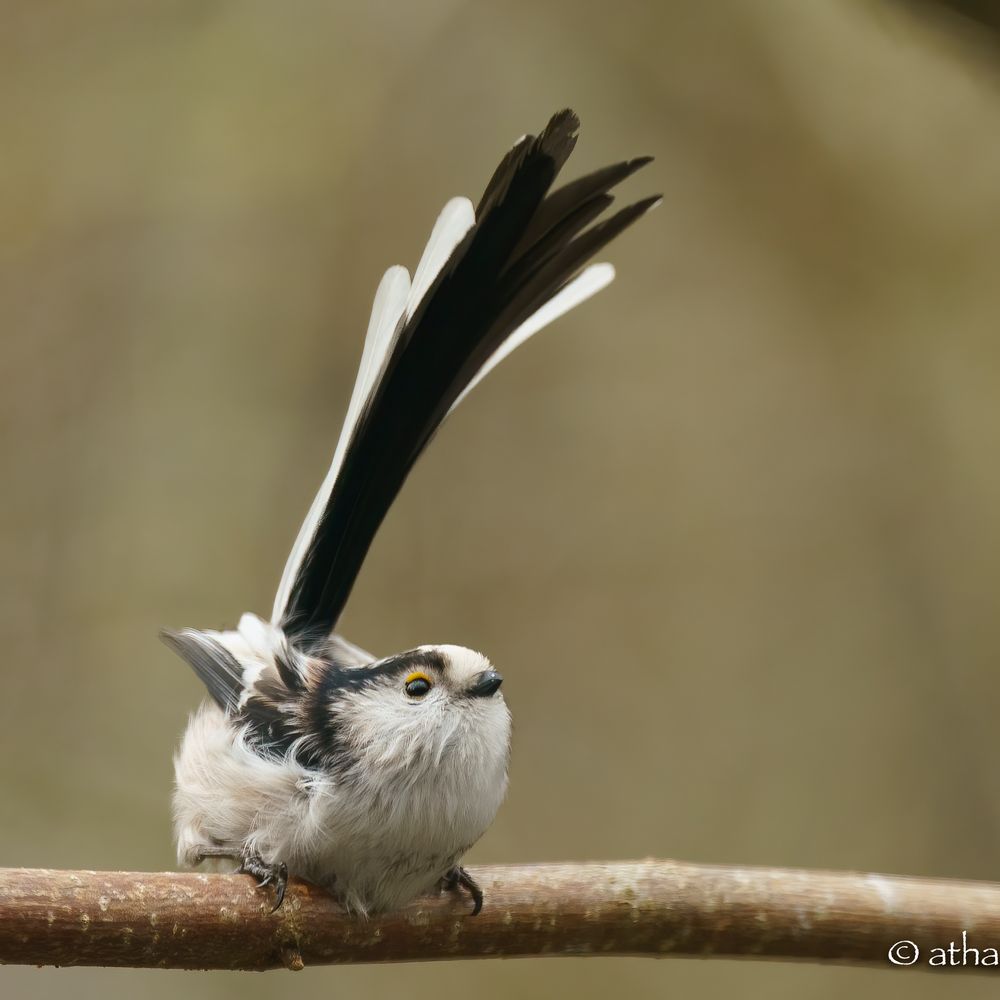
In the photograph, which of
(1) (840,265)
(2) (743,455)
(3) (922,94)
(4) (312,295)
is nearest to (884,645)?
(2) (743,455)

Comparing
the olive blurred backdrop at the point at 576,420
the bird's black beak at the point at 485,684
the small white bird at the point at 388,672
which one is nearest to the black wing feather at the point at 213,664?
the small white bird at the point at 388,672

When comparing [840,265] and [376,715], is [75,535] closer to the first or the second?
[376,715]

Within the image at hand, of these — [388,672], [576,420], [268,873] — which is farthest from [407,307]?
[576,420]

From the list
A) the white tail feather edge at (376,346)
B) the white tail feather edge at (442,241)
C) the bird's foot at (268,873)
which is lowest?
the bird's foot at (268,873)

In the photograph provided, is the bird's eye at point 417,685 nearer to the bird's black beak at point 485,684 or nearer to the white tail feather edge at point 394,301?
the bird's black beak at point 485,684

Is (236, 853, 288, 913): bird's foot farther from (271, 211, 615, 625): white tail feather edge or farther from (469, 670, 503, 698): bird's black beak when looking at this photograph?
(271, 211, 615, 625): white tail feather edge

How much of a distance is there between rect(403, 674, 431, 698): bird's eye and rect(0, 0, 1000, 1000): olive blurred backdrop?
7.86 ft

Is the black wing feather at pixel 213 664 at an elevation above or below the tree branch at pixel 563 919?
above

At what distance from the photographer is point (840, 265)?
207 inches

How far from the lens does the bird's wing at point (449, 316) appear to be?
2240 millimetres

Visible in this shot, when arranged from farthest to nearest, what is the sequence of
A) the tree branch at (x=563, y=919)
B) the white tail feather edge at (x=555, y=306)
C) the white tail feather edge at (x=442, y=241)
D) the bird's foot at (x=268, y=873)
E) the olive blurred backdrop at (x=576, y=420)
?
1. the olive blurred backdrop at (x=576, y=420)
2. the white tail feather edge at (x=555, y=306)
3. the white tail feather edge at (x=442, y=241)
4. the bird's foot at (x=268, y=873)
5. the tree branch at (x=563, y=919)

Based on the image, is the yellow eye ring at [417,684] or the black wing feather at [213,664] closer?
the yellow eye ring at [417,684]

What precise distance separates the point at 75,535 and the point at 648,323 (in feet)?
8.54

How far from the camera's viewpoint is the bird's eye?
2133 mm
